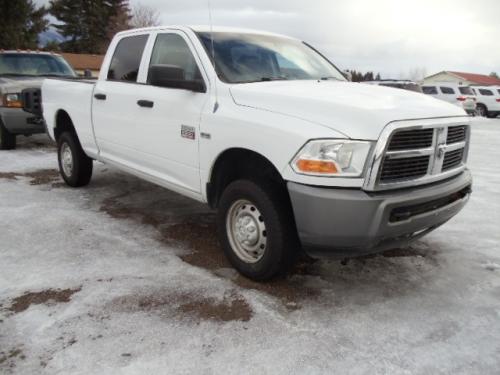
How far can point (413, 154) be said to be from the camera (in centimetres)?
316

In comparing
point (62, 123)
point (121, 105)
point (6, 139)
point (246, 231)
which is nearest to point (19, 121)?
point (6, 139)

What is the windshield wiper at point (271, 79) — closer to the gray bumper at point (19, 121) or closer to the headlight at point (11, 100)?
the gray bumper at point (19, 121)

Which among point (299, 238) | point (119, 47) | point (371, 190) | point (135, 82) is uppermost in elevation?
point (119, 47)

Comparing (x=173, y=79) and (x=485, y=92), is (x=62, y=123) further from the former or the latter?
(x=485, y=92)

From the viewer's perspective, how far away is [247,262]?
369 cm

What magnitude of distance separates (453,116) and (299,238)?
4.91 feet

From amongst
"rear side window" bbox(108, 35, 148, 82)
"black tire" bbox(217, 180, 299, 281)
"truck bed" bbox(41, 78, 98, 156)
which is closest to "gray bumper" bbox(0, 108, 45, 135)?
"truck bed" bbox(41, 78, 98, 156)

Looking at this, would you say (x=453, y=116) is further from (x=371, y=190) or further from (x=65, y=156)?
(x=65, y=156)

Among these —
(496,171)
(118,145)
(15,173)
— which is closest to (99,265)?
(118,145)

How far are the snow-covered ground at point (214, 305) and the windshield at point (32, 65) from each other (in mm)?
5804

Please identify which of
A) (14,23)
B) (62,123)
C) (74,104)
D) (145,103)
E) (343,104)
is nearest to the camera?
(343,104)

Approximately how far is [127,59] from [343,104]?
286 centimetres

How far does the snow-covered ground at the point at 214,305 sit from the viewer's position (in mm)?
2723

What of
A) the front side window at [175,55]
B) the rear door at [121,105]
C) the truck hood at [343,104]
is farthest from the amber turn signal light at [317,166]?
the rear door at [121,105]
